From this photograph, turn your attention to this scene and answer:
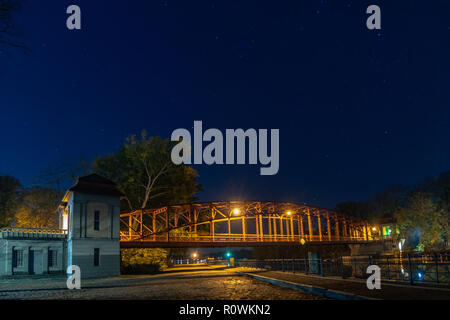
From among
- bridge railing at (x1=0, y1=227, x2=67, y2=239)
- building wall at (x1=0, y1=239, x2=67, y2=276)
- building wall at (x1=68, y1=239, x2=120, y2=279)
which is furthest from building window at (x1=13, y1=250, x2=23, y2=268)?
building wall at (x1=68, y1=239, x2=120, y2=279)

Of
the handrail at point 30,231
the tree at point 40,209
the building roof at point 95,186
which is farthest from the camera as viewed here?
the tree at point 40,209

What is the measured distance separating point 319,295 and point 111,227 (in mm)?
22191

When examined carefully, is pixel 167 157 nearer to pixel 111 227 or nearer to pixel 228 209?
pixel 228 209

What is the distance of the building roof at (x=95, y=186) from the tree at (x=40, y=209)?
17.0 m

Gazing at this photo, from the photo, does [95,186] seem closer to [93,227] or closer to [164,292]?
[93,227]

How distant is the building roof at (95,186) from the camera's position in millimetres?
30970

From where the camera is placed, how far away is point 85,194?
102 feet

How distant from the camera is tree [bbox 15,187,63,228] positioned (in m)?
44.6

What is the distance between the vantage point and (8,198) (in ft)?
168

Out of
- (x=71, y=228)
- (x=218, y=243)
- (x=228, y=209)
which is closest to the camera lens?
(x=71, y=228)

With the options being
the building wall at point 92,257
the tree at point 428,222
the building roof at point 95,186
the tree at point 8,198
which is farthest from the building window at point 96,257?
the tree at point 428,222

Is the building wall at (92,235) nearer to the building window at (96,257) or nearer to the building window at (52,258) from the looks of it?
the building window at (96,257)
